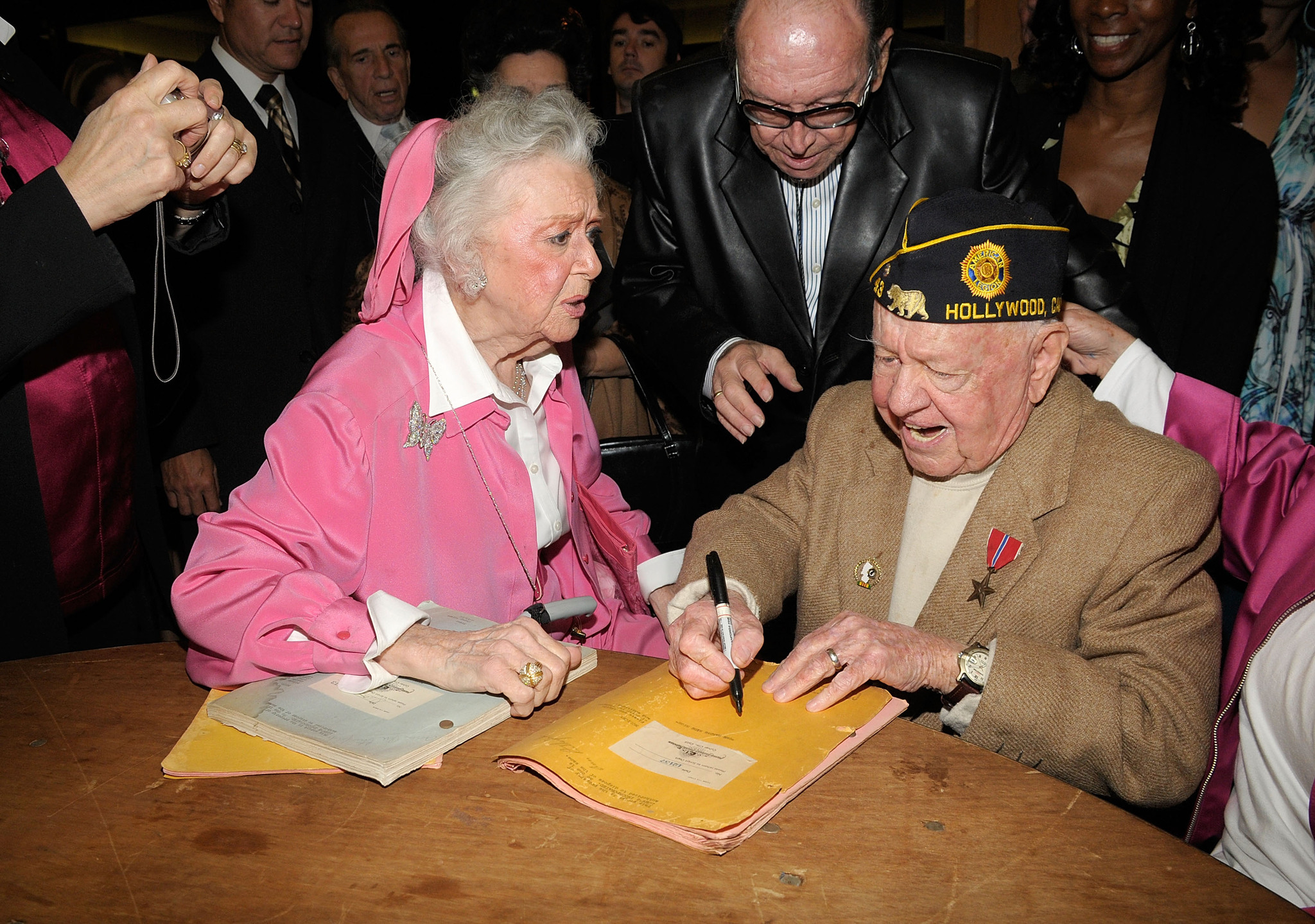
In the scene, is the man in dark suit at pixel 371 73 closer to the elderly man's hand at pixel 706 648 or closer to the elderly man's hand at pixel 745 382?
the elderly man's hand at pixel 745 382

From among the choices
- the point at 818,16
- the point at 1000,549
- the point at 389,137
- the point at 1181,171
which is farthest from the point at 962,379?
the point at 389,137

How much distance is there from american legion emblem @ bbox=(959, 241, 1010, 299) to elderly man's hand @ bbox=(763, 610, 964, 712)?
2.24ft

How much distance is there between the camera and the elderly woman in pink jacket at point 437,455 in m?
1.88

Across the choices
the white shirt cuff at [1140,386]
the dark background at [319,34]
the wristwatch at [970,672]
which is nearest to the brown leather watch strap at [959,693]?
the wristwatch at [970,672]

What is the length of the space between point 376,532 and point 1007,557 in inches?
54.0

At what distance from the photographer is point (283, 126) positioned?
394 cm

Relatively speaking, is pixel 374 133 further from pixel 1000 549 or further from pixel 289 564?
pixel 1000 549

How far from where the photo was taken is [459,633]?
187cm

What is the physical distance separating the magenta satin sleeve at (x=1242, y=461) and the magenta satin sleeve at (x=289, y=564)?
1.81 m

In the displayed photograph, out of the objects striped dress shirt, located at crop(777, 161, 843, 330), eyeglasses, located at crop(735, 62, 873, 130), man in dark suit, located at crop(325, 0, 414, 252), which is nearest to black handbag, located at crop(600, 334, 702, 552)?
striped dress shirt, located at crop(777, 161, 843, 330)

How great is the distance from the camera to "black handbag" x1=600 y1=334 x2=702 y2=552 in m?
3.17

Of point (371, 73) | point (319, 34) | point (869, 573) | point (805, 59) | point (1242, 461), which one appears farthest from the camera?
point (319, 34)

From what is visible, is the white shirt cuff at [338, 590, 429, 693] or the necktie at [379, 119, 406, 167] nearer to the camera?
the white shirt cuff at [338, 590, 429, 693]

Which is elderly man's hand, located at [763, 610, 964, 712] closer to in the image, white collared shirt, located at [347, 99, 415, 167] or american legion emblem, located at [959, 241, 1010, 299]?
american legion emblem, located at [959, 241, 1010, 299]
